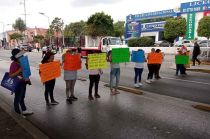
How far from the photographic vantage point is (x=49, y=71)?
366 inches

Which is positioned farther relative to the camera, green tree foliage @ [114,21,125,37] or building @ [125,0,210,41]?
green tree foliage @ [114,21,125,37]

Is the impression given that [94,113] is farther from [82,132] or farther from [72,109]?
[82,132]

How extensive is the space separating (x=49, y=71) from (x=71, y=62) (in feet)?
2.64

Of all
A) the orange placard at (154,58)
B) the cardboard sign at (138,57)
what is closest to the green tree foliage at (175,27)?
the orange placard at (154,58)

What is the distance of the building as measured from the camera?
6322 cm

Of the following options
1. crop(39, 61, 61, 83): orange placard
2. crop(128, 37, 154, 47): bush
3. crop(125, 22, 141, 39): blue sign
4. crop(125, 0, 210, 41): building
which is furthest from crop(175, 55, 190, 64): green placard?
crop(125, 22, 141, 39): blue sign

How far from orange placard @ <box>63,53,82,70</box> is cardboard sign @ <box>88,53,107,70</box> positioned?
0.39 metres

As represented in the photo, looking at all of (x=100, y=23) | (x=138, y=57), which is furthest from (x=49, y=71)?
(x=100, y=23)

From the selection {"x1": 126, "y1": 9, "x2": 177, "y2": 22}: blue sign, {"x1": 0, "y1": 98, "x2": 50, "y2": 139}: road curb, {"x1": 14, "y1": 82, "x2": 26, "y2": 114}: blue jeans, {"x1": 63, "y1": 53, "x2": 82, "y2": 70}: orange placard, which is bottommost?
{"x1": 0, "y1": 98, "x2": 50, "y2": 139}: road curb

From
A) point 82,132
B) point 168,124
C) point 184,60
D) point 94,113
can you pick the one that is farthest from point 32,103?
point 184,60

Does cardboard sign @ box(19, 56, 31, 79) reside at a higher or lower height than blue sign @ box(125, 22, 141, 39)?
lower

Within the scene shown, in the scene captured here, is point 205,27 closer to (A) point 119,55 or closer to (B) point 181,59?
(B) point 181,59

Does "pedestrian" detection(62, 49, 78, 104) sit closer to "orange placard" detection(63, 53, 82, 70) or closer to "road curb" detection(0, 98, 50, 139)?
"orange placard" detection(63, 53, 82, 70)

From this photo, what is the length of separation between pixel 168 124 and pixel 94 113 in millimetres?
2179
